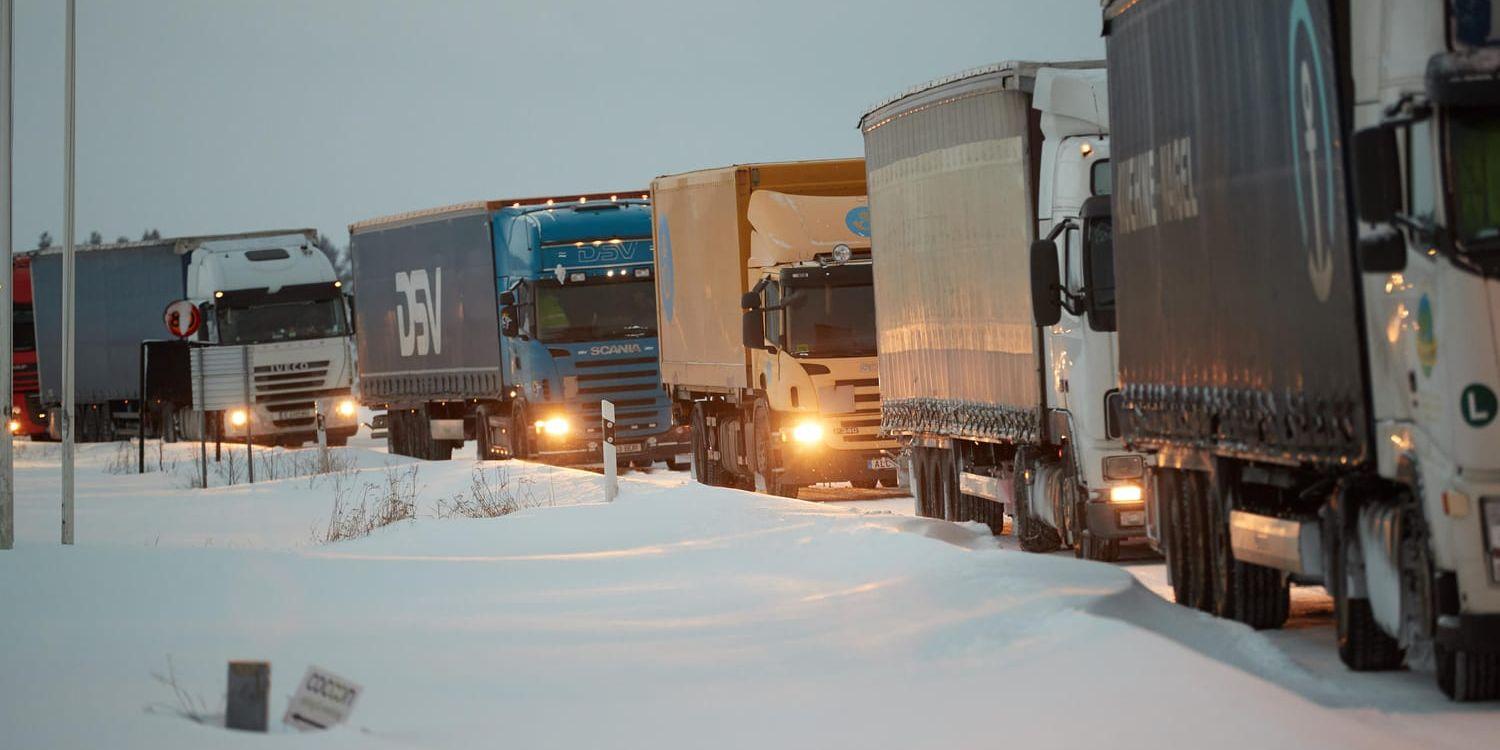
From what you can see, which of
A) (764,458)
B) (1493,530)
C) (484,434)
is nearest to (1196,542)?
(1493,530)

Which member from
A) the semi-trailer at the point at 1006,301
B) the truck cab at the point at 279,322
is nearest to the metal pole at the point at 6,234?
the semi-trailer at the point at 1006,301

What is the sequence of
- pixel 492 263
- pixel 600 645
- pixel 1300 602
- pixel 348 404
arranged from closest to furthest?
pixel 600 645 < pixel 1300 602 < pixel 492 263 < pixel 348 404

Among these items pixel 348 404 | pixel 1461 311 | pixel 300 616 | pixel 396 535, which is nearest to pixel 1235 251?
pixel 1461 311

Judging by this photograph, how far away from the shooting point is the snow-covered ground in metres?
9.29

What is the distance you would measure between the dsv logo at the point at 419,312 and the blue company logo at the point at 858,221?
12958 mm

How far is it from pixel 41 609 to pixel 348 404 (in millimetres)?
32155

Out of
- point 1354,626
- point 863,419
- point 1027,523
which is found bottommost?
point 1354,626

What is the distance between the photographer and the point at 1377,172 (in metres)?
9.56

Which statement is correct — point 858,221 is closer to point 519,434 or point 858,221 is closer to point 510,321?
point 510,321

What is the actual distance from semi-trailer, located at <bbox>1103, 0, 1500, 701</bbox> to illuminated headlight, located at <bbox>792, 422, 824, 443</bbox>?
10.3 meters

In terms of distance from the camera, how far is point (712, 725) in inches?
376

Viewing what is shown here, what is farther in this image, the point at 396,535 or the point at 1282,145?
the point at 396,535

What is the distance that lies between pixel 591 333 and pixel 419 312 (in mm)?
7041

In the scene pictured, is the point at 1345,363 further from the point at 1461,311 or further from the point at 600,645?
the point at 600,645
